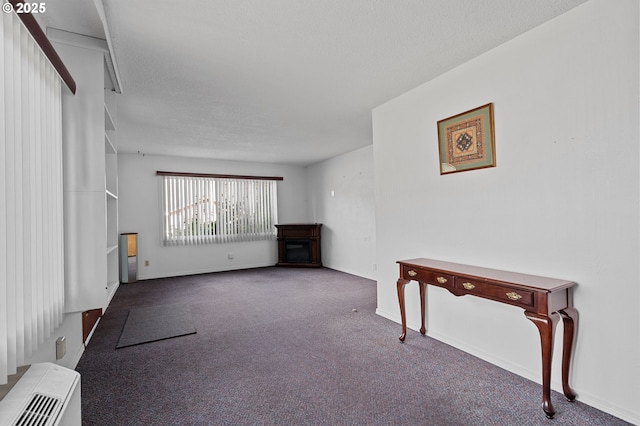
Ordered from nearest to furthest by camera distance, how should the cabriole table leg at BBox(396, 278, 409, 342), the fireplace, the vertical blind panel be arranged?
the vertical blind panel → the cabriole table leg at BBox(396, 278, 409, 342) → the fireplace

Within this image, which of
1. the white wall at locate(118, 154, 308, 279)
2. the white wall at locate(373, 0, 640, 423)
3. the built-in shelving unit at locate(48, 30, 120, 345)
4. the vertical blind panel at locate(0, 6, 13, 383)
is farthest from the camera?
the white wall at locate(118, 154, 308, 279)

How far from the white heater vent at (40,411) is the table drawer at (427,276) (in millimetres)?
2431

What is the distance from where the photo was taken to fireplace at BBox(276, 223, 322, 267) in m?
7.14

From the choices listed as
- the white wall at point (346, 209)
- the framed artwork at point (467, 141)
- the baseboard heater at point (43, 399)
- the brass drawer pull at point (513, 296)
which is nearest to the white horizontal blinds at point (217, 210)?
the white wall at point (346, 209)

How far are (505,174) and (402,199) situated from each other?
111cm

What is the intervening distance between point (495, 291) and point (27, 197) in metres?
2.81

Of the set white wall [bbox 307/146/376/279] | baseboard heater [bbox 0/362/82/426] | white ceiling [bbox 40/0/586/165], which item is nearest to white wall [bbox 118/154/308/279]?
white wall [bbox 307/146/376/279]

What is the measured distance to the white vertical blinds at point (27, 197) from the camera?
1.35 meters

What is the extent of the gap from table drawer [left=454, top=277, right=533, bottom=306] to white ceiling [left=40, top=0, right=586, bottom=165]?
182 centimetres

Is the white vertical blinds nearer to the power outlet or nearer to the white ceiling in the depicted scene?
the power outlet

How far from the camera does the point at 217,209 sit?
22.5 feet

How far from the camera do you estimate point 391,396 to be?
2.06 metres

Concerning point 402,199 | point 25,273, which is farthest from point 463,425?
point 25,273

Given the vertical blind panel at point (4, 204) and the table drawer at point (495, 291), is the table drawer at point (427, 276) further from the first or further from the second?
the vertical blind panel at point (4, 204)
